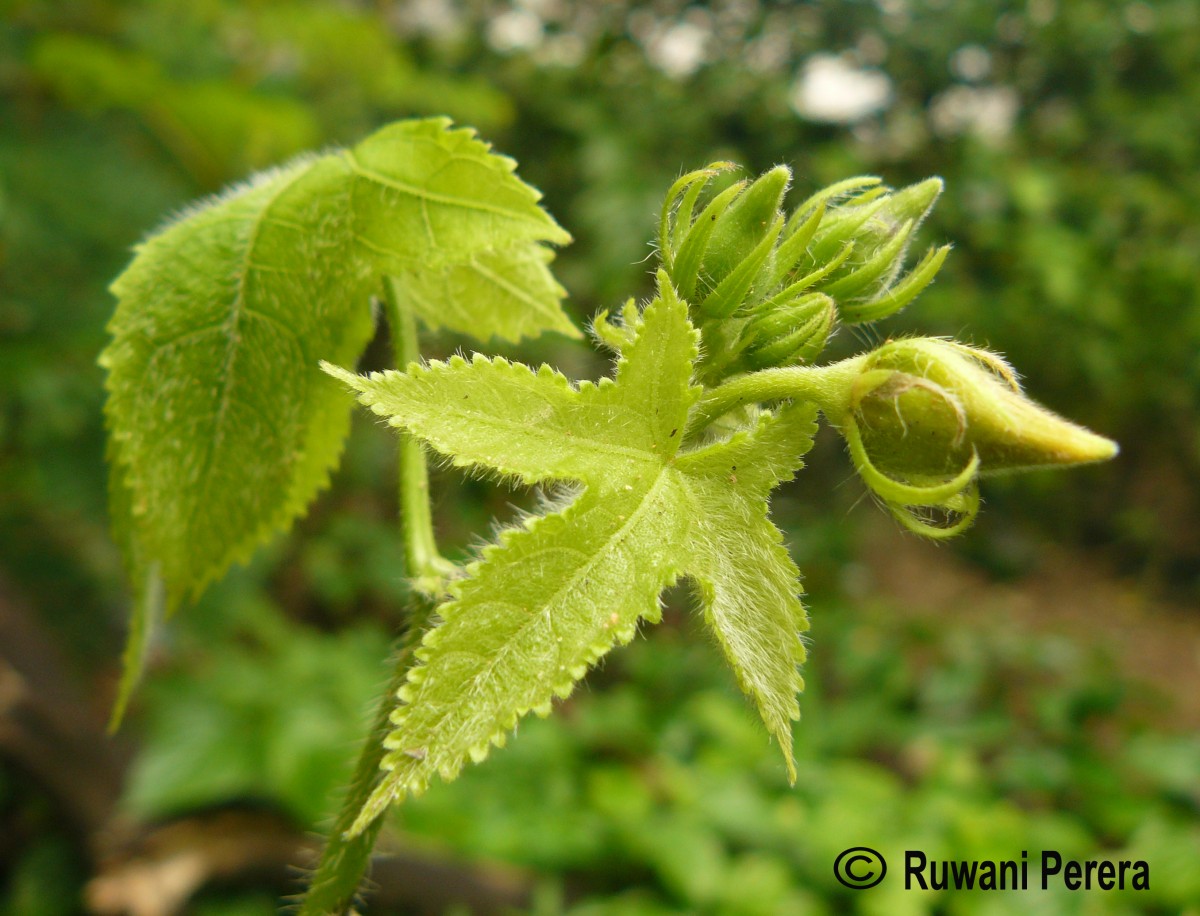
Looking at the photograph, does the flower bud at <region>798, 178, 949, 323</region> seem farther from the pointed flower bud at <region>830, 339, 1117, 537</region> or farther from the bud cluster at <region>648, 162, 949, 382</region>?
the pointed flower bud at <region>830, 339, 1117, 537</region>

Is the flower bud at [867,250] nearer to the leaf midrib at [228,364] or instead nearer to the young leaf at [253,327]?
the young leaf at [253,327]

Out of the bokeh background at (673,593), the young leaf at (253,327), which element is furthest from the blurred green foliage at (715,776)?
the young leaf at (253,327)

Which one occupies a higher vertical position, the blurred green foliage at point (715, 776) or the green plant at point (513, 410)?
the green plant at point (513, 410)

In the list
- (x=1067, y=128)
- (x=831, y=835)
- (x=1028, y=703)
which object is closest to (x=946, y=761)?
(x=831, y=835)

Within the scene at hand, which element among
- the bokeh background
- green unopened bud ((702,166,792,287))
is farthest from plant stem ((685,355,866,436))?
the bokeh background

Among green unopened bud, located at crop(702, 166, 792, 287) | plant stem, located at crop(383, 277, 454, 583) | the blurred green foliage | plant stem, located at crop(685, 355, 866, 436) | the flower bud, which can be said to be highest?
green unopened bud, located at crop(702, 166, 792, 287)

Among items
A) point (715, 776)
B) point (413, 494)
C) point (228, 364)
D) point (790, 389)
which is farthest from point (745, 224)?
point (715, 776)

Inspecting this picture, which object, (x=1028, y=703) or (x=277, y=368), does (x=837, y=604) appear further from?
(x=277, y=368)
